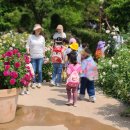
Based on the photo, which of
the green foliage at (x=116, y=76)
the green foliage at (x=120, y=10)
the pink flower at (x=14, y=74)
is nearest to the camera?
the pink flower at (x=14, y=74)

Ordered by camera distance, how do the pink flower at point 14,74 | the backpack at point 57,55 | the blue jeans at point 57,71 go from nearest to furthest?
the pink flower at point 14,74, the backpack at point 57,55, the blue jeans at point 57,71

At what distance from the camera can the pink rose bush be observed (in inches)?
292

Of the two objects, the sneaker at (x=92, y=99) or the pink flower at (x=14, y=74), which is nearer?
the pink flower at (x=14, y=74)

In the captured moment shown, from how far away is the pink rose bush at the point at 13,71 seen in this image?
A: 741 cm

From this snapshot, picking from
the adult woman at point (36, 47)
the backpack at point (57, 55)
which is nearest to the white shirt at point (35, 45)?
the adult woman at point (36, 47)

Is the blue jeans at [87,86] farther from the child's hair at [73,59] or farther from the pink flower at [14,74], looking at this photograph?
the pink flower at [14,74]

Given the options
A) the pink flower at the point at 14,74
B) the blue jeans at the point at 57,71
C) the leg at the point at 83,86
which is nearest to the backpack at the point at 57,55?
the blue jeans at the point at 57,71

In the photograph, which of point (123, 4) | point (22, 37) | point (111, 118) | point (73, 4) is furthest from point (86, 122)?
point (73, 4)

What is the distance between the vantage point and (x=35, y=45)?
9812 millimetres

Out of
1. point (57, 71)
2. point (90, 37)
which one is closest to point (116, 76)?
point (57, 71)

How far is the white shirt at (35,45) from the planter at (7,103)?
2.53 meters

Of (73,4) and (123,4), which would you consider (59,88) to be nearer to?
(123,4)

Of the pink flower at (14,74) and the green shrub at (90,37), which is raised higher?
the green shrub at (90,37)

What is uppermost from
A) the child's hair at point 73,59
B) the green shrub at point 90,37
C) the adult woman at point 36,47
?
the green shrub at point 90,37
